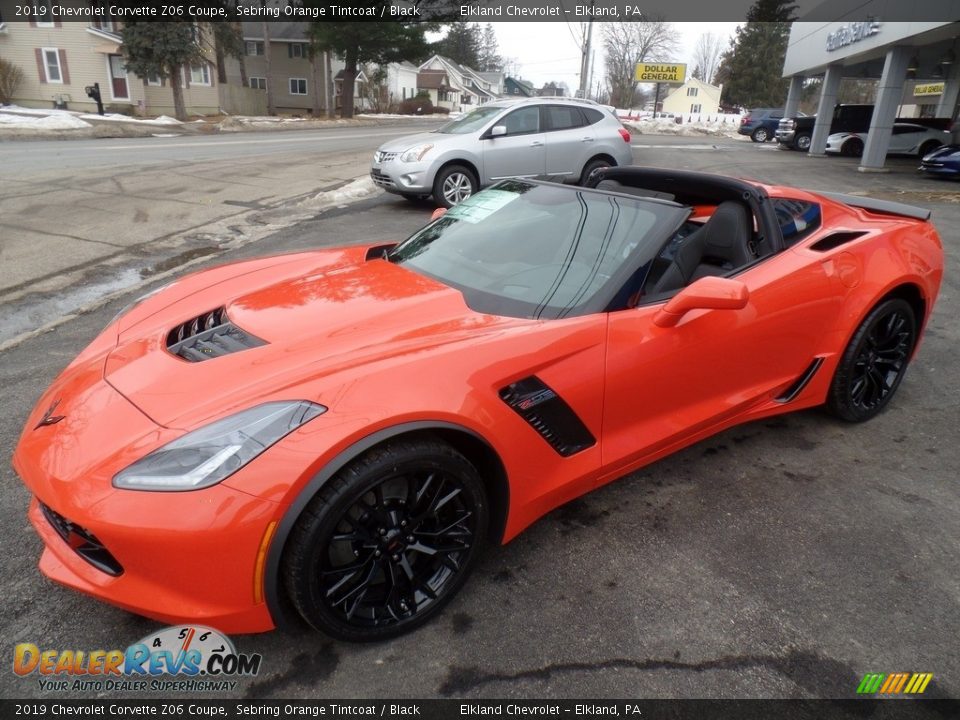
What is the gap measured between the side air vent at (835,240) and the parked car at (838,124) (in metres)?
21.4

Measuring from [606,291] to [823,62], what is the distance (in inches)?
952

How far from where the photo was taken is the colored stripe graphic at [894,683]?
6.29 feet

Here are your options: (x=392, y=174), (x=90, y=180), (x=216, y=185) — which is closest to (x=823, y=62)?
(x=392, y=174)

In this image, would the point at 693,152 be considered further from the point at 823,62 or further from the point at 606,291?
the point at 606,291

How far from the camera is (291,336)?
2240 millimetres

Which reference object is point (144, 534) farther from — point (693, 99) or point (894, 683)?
point (693, 99)

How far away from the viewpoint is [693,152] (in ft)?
67.7

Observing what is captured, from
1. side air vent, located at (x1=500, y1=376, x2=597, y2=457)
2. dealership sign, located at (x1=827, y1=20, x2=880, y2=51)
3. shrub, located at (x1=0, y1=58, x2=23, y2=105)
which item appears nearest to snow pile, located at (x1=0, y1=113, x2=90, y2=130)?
shrub, located at (x1=0, y1=58, x2=23, y2=105)

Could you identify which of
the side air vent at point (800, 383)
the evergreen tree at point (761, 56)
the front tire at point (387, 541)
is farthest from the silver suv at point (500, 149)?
the evergreen tree at point (761, 56)

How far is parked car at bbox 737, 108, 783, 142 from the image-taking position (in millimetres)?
29609

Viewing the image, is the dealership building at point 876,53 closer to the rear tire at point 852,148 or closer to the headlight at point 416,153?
the rear tire at point 852,148

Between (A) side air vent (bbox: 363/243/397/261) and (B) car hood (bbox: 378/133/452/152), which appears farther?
(B) car hood (bbox: 378/133/452/152)

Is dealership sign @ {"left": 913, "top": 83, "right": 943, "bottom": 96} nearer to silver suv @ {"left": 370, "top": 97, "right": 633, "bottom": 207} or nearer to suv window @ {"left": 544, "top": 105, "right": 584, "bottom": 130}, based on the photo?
silver suv @ {"left": 370, "top": 97, "right": 633, "bottom": 207}

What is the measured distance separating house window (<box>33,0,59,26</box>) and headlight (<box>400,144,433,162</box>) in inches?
1331
